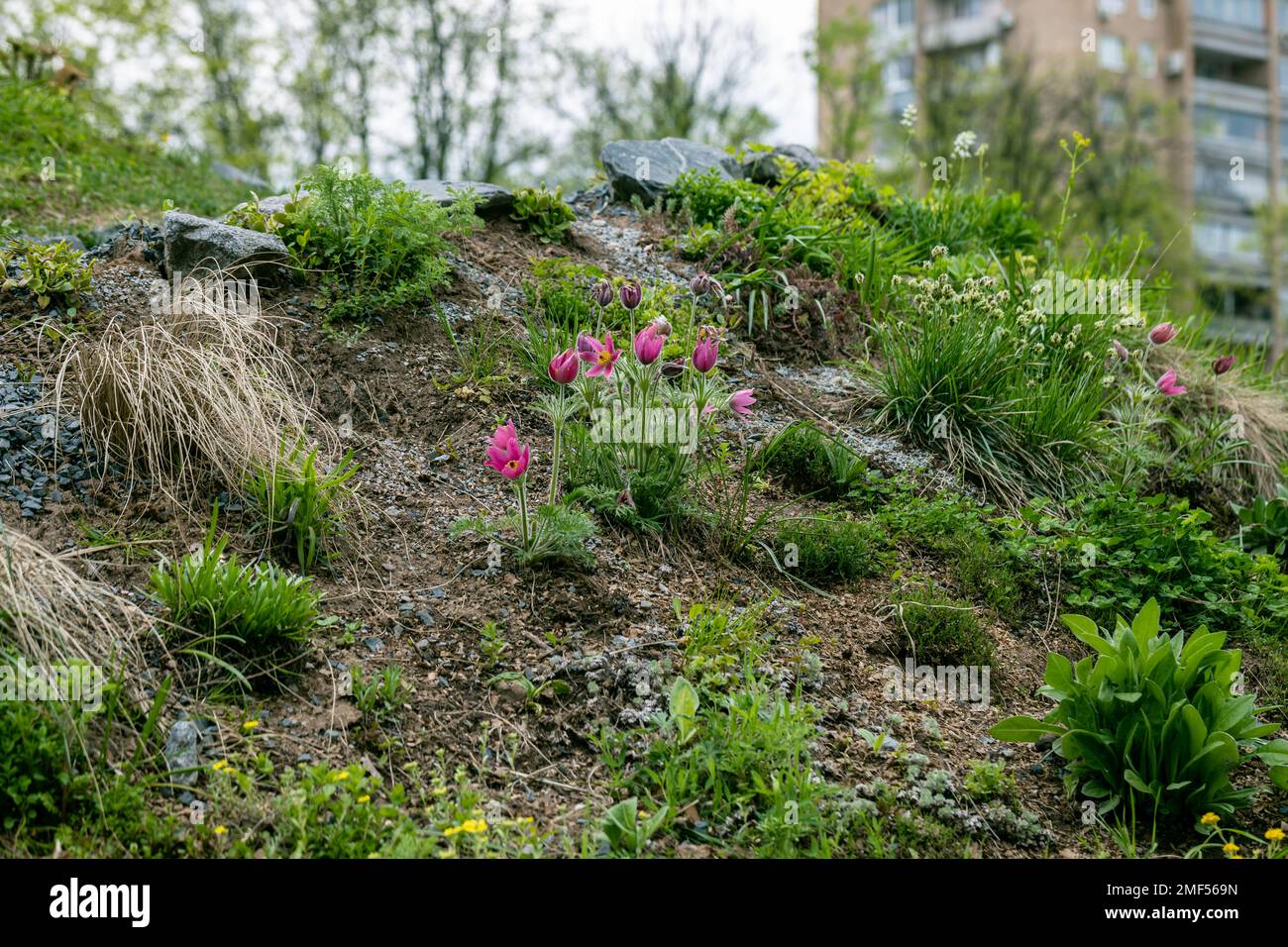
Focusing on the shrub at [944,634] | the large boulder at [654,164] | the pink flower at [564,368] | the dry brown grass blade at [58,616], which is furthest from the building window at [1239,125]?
the dry brown grass blade at [58,616]

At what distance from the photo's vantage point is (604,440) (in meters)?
3.77

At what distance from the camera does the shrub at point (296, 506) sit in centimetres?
334

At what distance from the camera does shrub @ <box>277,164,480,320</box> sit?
458 centimetres

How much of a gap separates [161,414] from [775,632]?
233 centimetres

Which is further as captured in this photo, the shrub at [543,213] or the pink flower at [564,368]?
the shrub at [543,213]

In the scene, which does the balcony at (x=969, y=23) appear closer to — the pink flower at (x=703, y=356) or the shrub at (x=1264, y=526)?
the shrub at (x=1264, y=526)

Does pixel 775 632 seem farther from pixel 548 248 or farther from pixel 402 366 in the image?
pixel 548 248

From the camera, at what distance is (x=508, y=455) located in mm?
3170

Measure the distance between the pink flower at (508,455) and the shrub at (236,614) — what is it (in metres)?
0.72

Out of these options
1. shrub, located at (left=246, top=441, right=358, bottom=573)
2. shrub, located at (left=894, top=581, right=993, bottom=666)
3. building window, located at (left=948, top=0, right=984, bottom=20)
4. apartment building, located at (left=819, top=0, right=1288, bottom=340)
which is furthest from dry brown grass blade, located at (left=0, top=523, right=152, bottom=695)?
building window, located at (left=948, top=0, right=984, bottom=20)

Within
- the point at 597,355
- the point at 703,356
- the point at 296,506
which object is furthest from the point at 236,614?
the point at 703,356

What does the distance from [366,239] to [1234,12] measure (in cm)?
3992

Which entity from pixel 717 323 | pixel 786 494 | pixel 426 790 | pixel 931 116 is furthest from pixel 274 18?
pixel 426 790

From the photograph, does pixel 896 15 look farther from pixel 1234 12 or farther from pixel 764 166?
pixel 764 166
